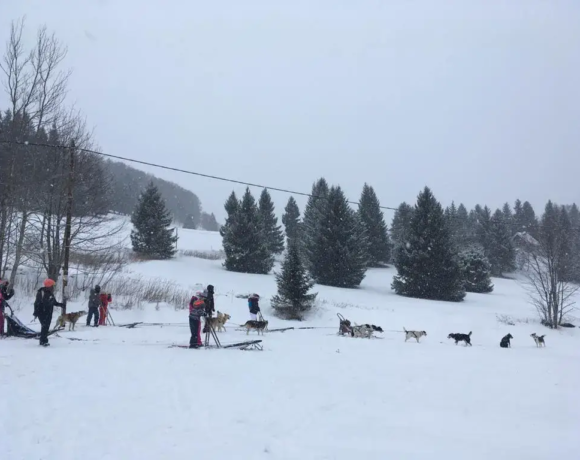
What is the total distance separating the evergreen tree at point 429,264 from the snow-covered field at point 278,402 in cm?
2059

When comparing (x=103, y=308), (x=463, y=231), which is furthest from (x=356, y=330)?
(x=463, y=231)

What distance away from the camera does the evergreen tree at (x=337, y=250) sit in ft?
115

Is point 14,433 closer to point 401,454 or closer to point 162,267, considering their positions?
point 401,454

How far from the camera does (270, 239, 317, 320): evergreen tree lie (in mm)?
24344

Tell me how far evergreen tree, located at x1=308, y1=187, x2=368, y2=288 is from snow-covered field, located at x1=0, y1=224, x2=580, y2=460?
21.0 metres

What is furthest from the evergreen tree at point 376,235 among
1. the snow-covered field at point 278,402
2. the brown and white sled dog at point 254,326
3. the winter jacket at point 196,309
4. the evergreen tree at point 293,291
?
the winter jacket at point 196,309

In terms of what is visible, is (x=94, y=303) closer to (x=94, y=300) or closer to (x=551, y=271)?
(x=94, y=300)

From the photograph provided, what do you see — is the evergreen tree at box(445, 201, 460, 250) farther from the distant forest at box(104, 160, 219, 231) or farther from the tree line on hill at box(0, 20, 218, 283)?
the distant forest at box(104, 160, 219, 231)

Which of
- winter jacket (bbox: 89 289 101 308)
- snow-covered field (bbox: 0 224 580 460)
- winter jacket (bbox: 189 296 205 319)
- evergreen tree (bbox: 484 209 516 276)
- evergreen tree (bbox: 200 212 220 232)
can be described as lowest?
snow-covered field (bbox: 0 224 580 460)

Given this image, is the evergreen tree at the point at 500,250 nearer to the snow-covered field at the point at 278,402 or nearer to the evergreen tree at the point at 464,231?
the evergreen tree at the point at 464,231

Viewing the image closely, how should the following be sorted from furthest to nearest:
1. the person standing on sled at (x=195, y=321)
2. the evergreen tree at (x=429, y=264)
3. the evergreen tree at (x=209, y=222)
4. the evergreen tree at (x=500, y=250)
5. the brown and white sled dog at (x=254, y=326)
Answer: the evergreen tree at (x=209, y=222) → the evergreen tree at (x=500, y=250) → the evergreen tree at (x=429, y=264) → the brown and white sled dog at (x=254, y=326) → the person standing on sled at (x=195, y=321)

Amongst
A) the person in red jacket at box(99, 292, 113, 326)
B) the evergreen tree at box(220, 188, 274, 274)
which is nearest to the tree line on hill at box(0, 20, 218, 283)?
the person in red jacket at box(99, 292, 113, 326)

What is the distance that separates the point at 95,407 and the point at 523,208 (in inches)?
4121

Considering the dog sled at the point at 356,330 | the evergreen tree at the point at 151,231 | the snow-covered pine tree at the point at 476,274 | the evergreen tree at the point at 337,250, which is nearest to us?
the dog sled at the point at 356,330
